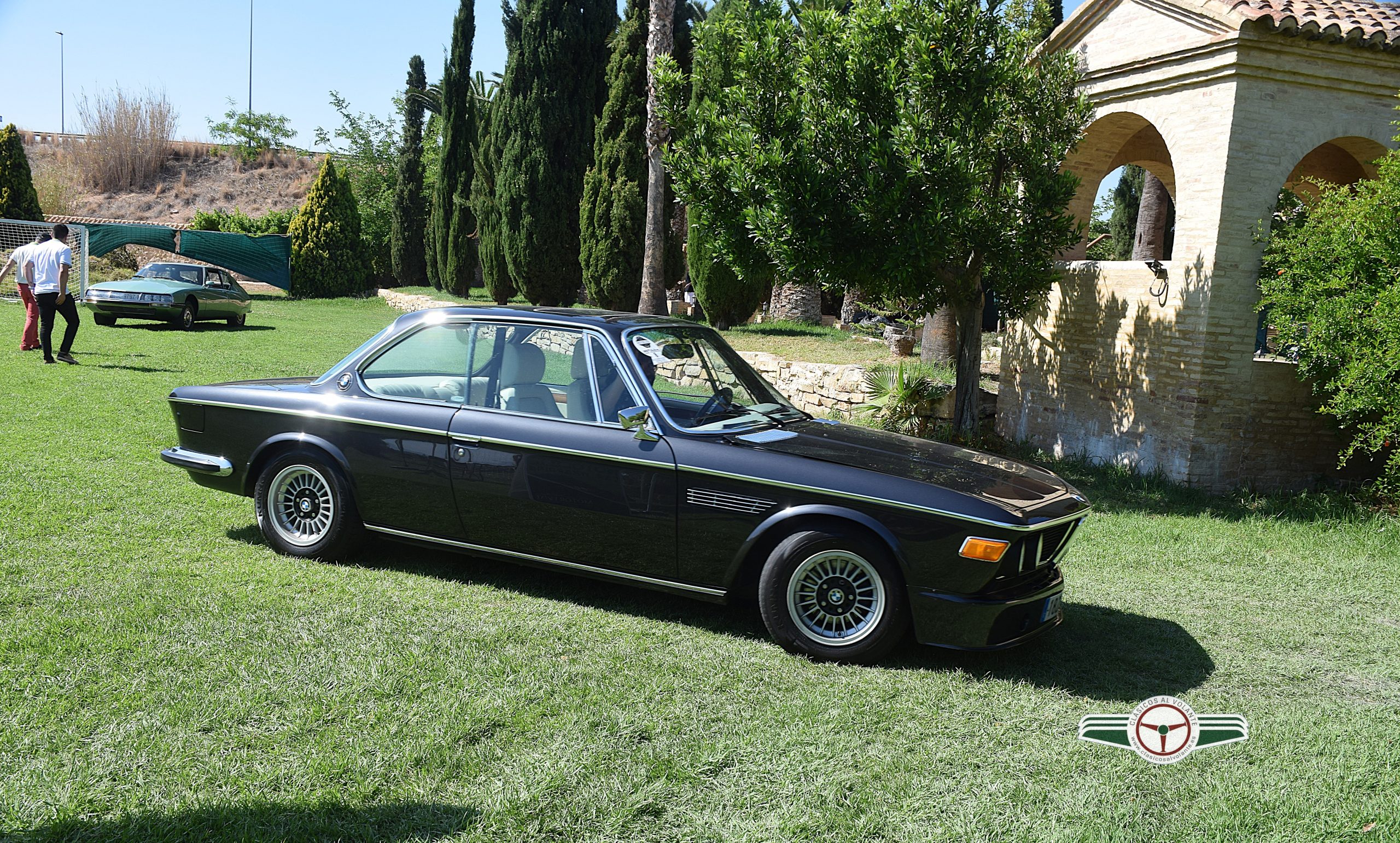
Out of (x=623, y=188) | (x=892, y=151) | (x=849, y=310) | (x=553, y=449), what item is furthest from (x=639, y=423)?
(x=623, y=188)

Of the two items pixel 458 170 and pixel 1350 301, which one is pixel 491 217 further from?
pixel 1350 301

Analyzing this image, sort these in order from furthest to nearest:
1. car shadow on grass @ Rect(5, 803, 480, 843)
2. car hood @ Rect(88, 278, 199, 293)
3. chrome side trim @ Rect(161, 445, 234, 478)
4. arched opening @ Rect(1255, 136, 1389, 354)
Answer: car hood @ Rect(88, 278, 199, 293), arched opening @ Rect(1255, 136, 1389, 354), chrome side trim @ Rect(161, 445, 234, 478), car shadow on grass @ Rect(5, 803, 480, 843)

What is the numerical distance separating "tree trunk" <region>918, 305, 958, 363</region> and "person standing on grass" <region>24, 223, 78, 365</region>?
36.6ft

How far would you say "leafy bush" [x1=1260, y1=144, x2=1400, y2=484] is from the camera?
8.12 m

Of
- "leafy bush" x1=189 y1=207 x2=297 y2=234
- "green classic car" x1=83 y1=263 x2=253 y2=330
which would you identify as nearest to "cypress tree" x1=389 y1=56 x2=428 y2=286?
"leafy bush" x1=189 y1=207 x2=297 y2=234

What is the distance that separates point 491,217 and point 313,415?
2373 centimetres

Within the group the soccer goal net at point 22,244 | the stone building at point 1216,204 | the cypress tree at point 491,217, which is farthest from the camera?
the cypress tree at point 491,217

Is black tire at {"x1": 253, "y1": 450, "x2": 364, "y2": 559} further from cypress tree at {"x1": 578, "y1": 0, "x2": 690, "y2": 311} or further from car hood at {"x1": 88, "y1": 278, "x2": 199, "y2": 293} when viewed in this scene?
car hood at {"x1": 88, "y1": 278, "x2": 199, "y2": 293}

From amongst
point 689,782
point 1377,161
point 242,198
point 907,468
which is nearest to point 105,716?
point 689,782

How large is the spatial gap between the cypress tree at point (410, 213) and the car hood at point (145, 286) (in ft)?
52.2

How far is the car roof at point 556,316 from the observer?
17.4 ft

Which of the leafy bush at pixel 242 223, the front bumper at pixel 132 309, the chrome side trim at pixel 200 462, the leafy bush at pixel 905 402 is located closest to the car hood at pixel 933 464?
the chrome side trim at pixel 200 462

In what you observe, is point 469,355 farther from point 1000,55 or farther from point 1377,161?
point 1377,161

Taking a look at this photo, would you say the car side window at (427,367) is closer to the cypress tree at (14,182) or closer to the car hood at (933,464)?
the car hood at (933,464)
